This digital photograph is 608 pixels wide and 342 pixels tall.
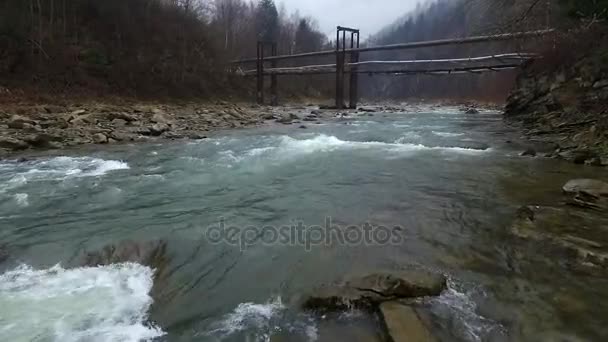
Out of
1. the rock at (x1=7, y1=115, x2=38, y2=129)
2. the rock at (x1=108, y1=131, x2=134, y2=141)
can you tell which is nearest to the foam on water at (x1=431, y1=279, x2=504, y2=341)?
the rock at (x1=108, y1=131, x2=134, y2=141)

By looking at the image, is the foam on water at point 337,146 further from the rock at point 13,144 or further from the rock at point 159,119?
the rock at point 13,144

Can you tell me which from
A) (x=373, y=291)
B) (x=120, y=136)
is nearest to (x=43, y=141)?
(x=120, y=136)

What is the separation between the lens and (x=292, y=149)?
1330cm

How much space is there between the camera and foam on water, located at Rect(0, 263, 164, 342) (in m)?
3.54

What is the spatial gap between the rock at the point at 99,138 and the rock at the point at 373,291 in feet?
41.4

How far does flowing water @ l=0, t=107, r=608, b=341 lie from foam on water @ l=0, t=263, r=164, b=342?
0.02m

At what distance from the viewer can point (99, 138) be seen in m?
14.5

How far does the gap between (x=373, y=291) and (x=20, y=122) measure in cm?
1505

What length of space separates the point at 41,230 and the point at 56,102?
16656mm

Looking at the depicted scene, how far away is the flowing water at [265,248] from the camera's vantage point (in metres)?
3.62

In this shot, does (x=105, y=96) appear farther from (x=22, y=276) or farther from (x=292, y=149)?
(x=22, y=276)

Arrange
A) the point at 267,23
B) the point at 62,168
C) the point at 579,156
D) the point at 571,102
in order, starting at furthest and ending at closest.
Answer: the point at 267,23 < the point at 571,102 < the point at 62,168 < the point at 579,156

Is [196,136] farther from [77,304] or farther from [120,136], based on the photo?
[77,304]

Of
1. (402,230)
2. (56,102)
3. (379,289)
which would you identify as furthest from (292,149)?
(56,102)
